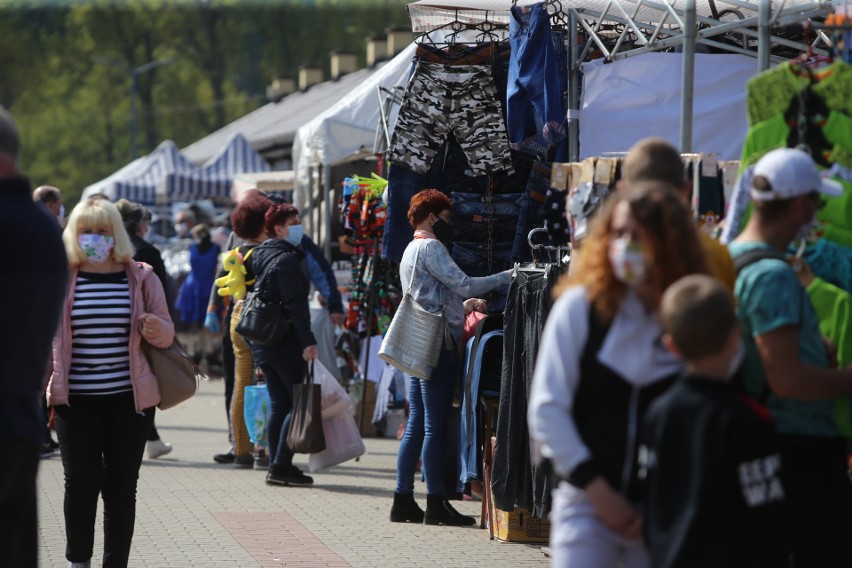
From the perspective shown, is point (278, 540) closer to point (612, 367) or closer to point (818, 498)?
point (818, 498)

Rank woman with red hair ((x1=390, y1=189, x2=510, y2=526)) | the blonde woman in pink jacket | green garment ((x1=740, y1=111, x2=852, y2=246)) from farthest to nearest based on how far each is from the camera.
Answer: woman with red hair ((x1=390, y1=189, x2=510, y2=526)) < the blonde woman in pink jacket < green garment ((x1=740, y1=111, x2=852, y2=246))

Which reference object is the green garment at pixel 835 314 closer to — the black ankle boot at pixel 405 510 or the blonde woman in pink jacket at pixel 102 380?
the blonde woman in pink jacket at pixel 102 380

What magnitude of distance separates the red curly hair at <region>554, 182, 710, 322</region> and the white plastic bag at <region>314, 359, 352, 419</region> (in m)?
6.18

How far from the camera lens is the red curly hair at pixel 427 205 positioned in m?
A: 8.12

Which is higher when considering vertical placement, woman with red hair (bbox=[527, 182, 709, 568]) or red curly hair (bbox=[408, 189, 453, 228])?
red curly hair (bbox=[408, 189, 453, 228])

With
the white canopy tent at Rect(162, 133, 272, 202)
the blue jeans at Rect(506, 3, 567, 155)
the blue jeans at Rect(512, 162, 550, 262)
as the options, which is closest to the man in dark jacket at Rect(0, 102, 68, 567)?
the blue jeans at Rect(506, 3, 567, 155)

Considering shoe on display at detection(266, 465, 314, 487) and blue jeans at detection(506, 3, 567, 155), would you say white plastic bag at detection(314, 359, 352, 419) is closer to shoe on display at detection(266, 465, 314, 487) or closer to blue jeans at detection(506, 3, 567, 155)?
shoe on display at detection(266, 465, 314, 487)

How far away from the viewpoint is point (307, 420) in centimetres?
938

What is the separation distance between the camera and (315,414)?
9344mm

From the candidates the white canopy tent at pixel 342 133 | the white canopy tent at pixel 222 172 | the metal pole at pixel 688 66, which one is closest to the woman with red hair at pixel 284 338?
the white canopy tent at pixel 342 133

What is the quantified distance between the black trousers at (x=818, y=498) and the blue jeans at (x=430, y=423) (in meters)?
4.19

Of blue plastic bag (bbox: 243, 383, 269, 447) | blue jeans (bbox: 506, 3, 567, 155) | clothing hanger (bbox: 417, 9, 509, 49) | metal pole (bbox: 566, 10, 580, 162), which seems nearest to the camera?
blue jeans (bbox: 506, 3, 567, 155)

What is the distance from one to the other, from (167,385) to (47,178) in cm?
5692

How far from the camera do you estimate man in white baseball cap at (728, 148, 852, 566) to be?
3.85m
